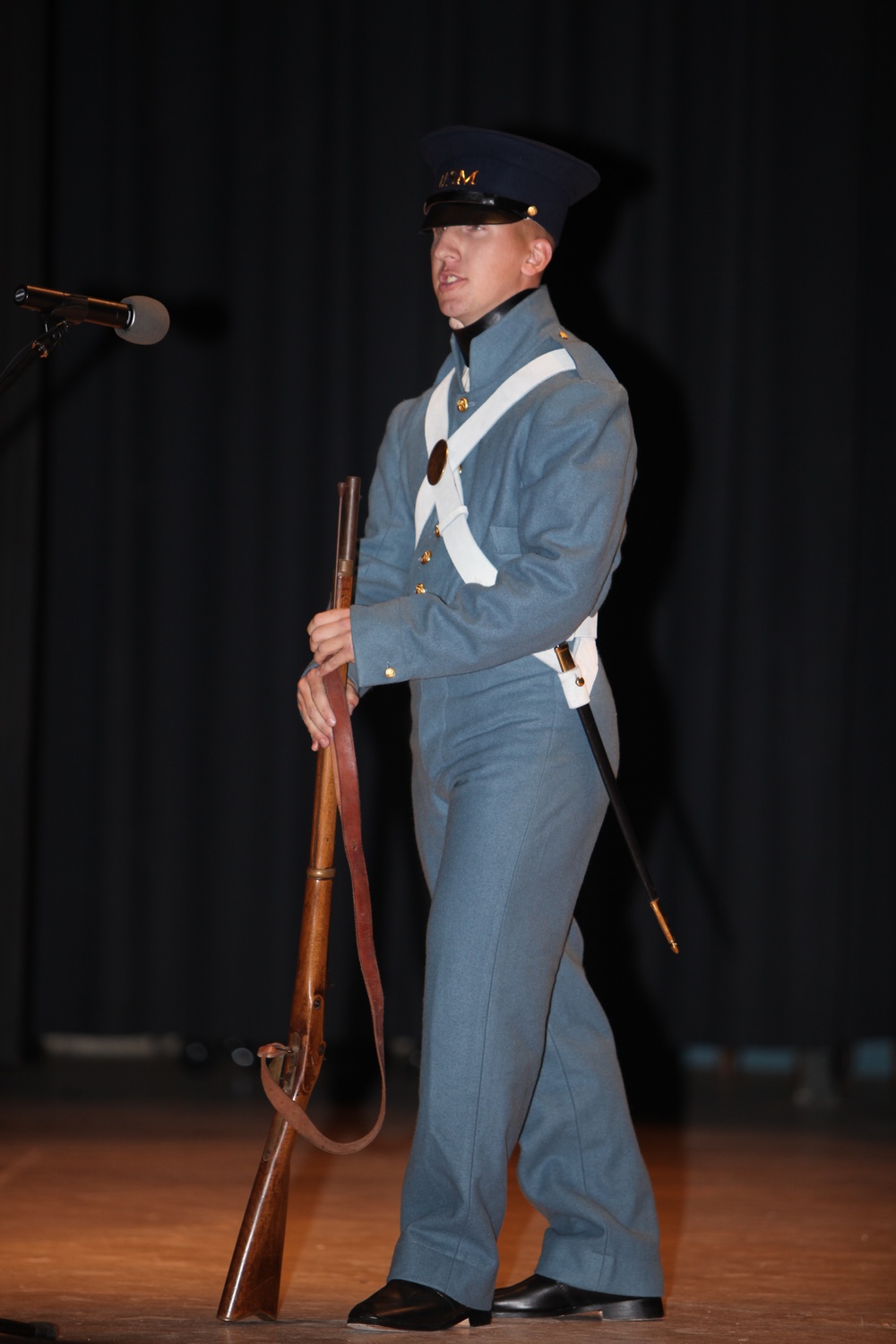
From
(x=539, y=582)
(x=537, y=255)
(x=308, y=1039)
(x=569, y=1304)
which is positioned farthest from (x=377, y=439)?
(x=569, y=1304)

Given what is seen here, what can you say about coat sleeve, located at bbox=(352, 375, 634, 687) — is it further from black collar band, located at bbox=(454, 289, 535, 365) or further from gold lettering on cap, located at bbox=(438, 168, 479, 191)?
gold lettering on cap, located at bbox=(438, 168, 479, 191)

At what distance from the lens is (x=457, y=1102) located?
1.93 metres

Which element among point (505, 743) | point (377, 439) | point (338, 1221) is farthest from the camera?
point (377, 439)

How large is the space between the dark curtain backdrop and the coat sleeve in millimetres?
2310

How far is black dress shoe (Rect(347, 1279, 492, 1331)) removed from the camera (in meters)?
1.90

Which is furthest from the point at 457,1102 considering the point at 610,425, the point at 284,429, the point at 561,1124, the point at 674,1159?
the point at 284,429

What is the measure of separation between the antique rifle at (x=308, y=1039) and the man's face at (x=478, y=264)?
293mm

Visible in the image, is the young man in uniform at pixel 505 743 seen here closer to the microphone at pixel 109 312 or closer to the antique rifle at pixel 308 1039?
the antique rifle at pixel 308 1039

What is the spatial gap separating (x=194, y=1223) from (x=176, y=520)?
2154 millimetres

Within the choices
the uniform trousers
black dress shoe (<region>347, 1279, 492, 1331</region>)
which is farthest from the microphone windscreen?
black dress shoe (<region>347, 1279, 492, 1331</region>)

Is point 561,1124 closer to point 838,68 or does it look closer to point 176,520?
point 176,520

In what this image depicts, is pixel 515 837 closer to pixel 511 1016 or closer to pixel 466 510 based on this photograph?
pixel 511 1016

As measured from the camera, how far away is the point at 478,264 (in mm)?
2117

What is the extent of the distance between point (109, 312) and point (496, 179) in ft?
1.75
